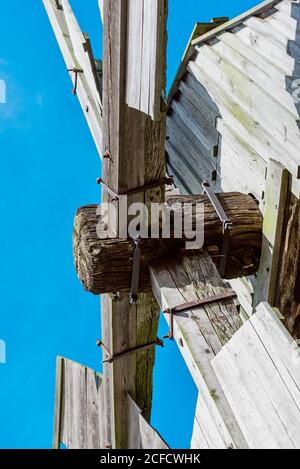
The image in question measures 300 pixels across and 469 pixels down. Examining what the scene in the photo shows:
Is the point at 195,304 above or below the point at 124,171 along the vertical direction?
below

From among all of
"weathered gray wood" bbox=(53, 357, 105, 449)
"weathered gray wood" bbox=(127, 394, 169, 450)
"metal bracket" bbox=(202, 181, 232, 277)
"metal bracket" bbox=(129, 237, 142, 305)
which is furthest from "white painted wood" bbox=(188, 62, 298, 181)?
"weathered gray wood" bbox=(53, 357, 105, 449)

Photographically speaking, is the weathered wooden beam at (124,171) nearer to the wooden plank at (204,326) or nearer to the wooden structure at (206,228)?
the wooden structure at (206,228)

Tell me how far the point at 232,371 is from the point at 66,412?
341cm

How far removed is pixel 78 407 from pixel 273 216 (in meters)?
2.54

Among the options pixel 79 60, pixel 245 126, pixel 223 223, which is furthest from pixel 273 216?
pixel 79 60

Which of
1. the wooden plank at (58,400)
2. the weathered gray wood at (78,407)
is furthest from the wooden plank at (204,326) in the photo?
the wooden plank at (58,400)

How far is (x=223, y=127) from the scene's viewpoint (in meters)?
5.10

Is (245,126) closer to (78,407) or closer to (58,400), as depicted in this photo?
(78,407)

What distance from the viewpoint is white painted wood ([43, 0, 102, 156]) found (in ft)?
15.3

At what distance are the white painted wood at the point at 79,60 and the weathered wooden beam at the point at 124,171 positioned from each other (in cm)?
109

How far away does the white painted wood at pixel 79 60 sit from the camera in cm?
466

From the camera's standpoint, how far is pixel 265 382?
2.46 m

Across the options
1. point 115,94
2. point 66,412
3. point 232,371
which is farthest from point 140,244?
point 66,412

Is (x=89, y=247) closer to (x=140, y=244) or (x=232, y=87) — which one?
(x=140, y=244)
